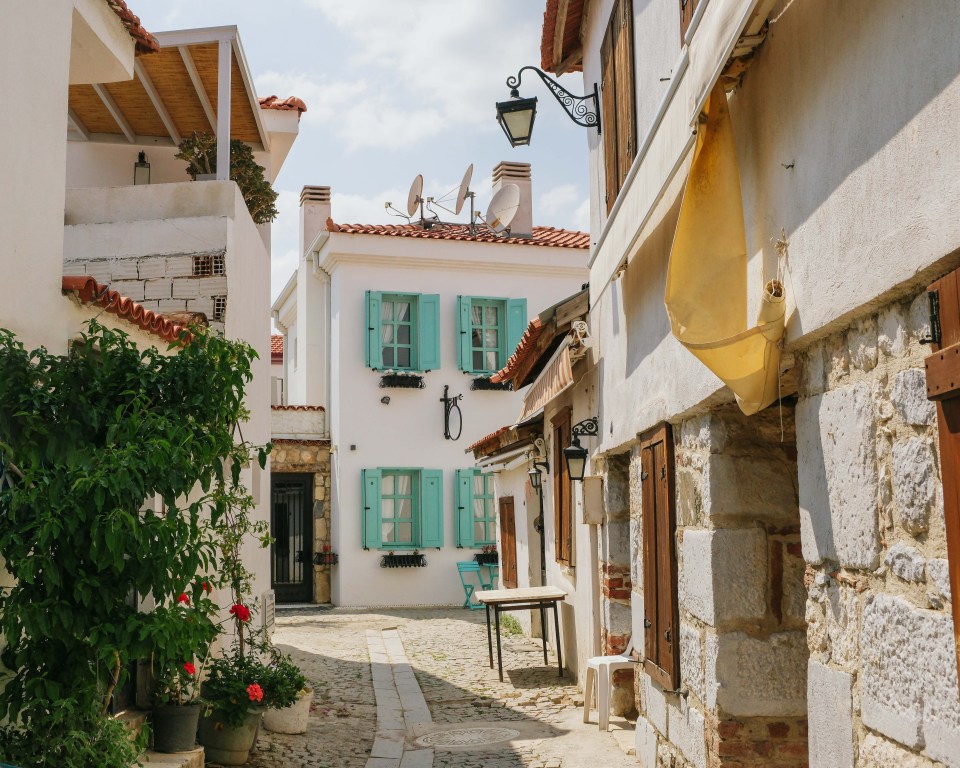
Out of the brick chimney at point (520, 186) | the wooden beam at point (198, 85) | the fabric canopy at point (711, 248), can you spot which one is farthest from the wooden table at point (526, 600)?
the brick chimney at point (520, 186)

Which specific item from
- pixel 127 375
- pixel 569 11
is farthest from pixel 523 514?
pixel 127 375

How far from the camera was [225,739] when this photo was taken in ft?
22.9

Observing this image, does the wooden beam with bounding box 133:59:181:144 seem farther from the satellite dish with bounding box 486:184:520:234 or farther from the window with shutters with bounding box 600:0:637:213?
the satellite dish with bounding box 486:184:520:234

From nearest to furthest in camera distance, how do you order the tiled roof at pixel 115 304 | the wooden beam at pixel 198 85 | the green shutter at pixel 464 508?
the tiled roof at pixel 115 304 → the wooden beam at pixel 198 85 → the green shutter at pixel 464 508

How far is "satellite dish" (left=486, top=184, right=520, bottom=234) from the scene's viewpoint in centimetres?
1939

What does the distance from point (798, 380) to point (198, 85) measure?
8.15 metres

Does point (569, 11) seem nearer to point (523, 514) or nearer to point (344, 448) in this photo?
point (523, 514)

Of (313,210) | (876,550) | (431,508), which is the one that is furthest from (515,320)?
(876,550)

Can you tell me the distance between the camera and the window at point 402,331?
18.5 metres

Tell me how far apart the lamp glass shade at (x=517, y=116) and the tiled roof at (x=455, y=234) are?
417 inches

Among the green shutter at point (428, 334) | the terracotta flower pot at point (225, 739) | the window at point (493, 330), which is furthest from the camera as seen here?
the window at point (493, 330)

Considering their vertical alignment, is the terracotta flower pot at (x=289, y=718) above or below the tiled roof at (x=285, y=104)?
below

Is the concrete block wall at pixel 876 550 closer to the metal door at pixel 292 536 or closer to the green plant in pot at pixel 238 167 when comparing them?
the green plant in pot at pixel 238 167

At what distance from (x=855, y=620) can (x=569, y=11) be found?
21.2 feet
